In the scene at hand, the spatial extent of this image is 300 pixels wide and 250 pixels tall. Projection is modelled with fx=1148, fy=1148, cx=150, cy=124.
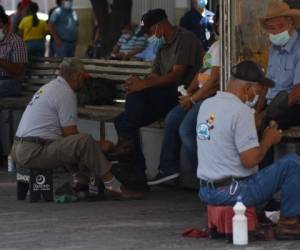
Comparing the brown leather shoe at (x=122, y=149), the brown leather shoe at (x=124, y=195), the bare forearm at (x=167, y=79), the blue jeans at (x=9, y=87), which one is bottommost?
the brown leather shoe at (x=124, y=195)

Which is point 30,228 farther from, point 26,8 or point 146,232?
point 26,8

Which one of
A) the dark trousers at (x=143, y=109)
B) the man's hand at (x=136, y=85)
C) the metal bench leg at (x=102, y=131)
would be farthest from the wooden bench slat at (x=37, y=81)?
the man's hand at (x=136, y=85)

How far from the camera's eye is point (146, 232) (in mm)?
9016

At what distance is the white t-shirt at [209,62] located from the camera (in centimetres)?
1041

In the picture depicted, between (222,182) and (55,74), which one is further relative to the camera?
(55,74)

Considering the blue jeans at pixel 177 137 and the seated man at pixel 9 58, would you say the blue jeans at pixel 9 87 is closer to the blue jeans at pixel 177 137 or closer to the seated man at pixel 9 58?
the seated man at pixel 9 58

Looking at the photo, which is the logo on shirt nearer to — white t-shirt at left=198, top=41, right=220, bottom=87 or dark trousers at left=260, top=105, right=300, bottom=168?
dark trousers at left=260, top=105, right=300, bottom=168

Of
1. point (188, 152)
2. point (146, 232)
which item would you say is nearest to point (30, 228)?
point (146, 232)

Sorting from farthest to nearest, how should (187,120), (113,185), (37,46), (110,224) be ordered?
1. (37,46)
2. (113,185)
3. (187,120)
4. (110,224)

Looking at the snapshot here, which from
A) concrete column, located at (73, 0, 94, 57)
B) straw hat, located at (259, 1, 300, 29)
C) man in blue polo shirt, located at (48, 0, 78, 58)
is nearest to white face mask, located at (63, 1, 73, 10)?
man in blue polo shirt, located at (48, 0, 78, 58)

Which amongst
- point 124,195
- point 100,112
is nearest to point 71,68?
point 124,195

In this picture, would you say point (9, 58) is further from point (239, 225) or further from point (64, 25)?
point (64, 25)

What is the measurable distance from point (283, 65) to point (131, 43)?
325 inches

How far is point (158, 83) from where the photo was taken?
36.1 ft
